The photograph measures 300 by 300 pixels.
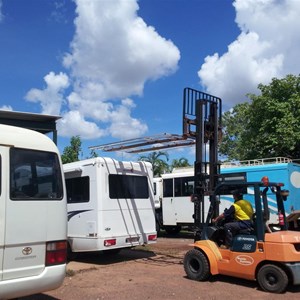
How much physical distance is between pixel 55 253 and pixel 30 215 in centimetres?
63

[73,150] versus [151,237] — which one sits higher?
[73,150]

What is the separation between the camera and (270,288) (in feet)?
25.0

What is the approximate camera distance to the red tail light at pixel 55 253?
215 inches

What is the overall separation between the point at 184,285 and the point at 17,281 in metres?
4.04

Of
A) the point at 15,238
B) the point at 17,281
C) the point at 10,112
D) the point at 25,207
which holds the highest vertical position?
the point at 10,112

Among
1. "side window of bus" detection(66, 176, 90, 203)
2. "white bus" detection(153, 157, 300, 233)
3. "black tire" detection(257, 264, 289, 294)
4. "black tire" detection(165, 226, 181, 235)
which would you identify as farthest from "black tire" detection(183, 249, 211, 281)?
"black tire" detection(165, 226, 181, 235)

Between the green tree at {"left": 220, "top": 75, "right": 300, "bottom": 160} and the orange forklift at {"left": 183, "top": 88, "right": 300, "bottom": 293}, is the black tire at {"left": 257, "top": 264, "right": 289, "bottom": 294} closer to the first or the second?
the orange forklift at {"left": 183, "top": 88, "right": 300, "bottom": 293}

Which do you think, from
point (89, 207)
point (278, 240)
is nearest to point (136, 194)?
point (89, 207)

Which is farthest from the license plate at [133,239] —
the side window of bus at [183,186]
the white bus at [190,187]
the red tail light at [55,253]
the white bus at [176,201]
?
the side window of bus at [183,186]

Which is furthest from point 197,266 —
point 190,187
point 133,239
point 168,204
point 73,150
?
point 73,150

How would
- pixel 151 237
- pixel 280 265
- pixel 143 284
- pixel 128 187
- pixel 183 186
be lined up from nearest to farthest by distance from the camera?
pixel 280 265 < pixel 143 284 < pixel 128 187 < pixel 151 237 < pixel 183 186

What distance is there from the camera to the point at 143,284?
8453 millimetres

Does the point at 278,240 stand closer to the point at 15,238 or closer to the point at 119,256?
the point at 15,238

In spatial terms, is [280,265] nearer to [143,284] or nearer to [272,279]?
[272,279]
